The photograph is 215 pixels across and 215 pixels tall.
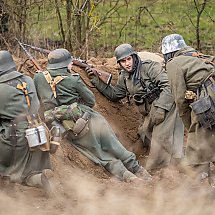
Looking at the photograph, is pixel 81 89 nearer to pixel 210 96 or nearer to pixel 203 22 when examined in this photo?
pixel 210 96

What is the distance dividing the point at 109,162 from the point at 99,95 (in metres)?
2.00

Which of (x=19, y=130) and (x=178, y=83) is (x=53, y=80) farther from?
(x=178, y=83)

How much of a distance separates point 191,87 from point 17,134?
217 centimetres

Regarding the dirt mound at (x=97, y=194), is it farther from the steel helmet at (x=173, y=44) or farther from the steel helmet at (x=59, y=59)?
the steel helmet at (x=173, y=44)

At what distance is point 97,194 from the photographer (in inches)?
340

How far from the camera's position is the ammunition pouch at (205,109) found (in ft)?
28.1

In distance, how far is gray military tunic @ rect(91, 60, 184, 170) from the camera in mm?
10648

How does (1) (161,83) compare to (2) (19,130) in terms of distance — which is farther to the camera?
(1) (161,83)

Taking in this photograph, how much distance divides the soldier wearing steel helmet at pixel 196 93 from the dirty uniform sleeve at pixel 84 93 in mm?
1478

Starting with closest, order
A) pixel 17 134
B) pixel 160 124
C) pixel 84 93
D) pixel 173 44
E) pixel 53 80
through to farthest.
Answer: pixel 17 134, pixel 173 44, pixel 53 80, pixel 84 93, pixel 160 124

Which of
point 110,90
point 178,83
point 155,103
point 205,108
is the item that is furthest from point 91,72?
point 205,108

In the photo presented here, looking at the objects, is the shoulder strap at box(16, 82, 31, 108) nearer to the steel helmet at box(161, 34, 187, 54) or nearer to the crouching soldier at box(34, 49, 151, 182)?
the crouching soldier at box(34, 49, 151, 182)

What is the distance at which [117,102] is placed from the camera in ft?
39.6

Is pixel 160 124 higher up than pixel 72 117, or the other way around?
pixel 72 117
